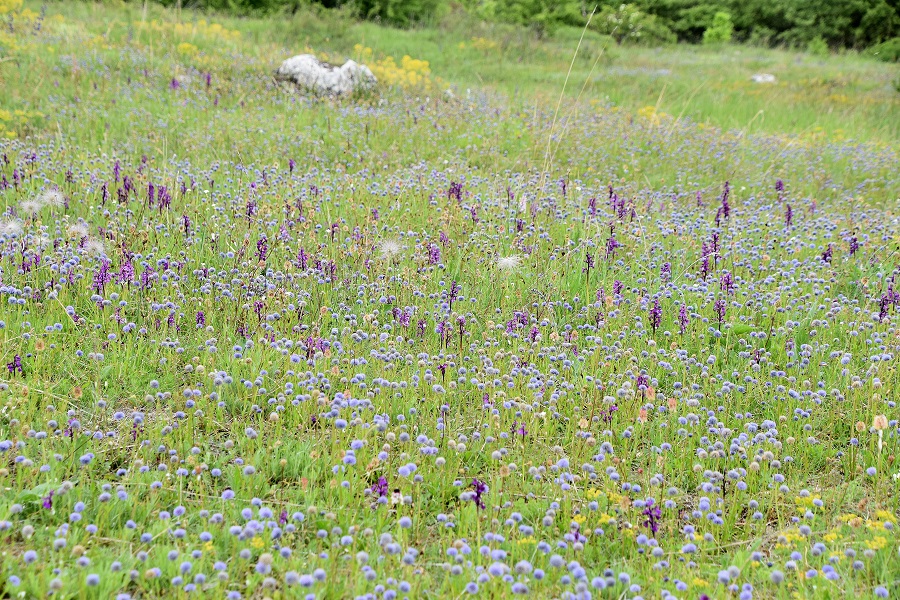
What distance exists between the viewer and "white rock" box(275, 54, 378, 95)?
461 inches

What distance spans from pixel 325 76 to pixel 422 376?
9.16 m

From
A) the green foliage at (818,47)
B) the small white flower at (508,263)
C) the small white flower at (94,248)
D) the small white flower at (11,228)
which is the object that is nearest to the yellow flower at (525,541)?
the small white flower at (508,263)

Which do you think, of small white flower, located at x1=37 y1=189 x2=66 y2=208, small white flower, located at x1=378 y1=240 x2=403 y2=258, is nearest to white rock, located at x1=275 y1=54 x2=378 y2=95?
small white flower, located at x1=37 y1=189 x2=66 y2=208

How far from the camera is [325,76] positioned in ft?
38.7

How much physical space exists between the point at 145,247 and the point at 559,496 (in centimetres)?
362

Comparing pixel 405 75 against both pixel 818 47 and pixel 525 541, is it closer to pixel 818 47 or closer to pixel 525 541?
pixel 525 541

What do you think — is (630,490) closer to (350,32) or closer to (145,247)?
(145,247)

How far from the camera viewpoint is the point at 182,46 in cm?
1308

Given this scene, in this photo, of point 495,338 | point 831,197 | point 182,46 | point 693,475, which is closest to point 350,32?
point 182,46

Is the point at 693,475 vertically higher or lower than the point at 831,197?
lower

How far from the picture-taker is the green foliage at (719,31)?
1147 inches

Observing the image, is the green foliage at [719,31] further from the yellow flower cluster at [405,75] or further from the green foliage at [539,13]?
the yellow flower cluster at [405,75]

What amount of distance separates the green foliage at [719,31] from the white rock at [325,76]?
865 inches

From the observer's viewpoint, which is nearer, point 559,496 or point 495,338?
point 559,496
